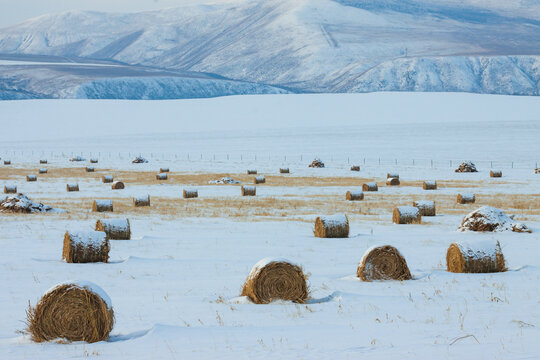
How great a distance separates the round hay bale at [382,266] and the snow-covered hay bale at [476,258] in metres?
1.24

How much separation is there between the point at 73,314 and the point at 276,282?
366cm

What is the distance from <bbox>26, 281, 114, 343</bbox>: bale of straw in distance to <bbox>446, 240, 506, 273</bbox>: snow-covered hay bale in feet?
26.5

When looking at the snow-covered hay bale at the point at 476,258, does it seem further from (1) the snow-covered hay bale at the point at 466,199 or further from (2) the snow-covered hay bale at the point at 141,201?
(2) the snow-covered hay bale at the point at 141,201

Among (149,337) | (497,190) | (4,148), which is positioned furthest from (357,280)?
(4,148)

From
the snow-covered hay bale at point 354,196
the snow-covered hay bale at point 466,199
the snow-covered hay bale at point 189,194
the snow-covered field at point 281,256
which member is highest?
the snow-covered hay bale at point 189,194

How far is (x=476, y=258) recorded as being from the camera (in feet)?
50.9

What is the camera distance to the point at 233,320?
457 inches

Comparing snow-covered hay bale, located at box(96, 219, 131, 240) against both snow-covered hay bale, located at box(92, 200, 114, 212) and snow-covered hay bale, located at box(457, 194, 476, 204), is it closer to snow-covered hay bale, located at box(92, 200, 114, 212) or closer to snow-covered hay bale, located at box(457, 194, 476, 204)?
snow-covered hay bale, located at box(92, 200, 114, 212)

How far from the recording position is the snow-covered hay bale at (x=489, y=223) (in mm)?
23469

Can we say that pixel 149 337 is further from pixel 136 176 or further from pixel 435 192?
pixel 136 176

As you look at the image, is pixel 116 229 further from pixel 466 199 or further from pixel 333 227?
pixel 466 199

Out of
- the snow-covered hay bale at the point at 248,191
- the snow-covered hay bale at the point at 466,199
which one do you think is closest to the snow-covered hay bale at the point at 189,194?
the snow-covered hay bale at the point at 248,191

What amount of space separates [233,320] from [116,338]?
6.31ft

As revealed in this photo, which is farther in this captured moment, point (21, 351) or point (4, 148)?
point (4, 148)
